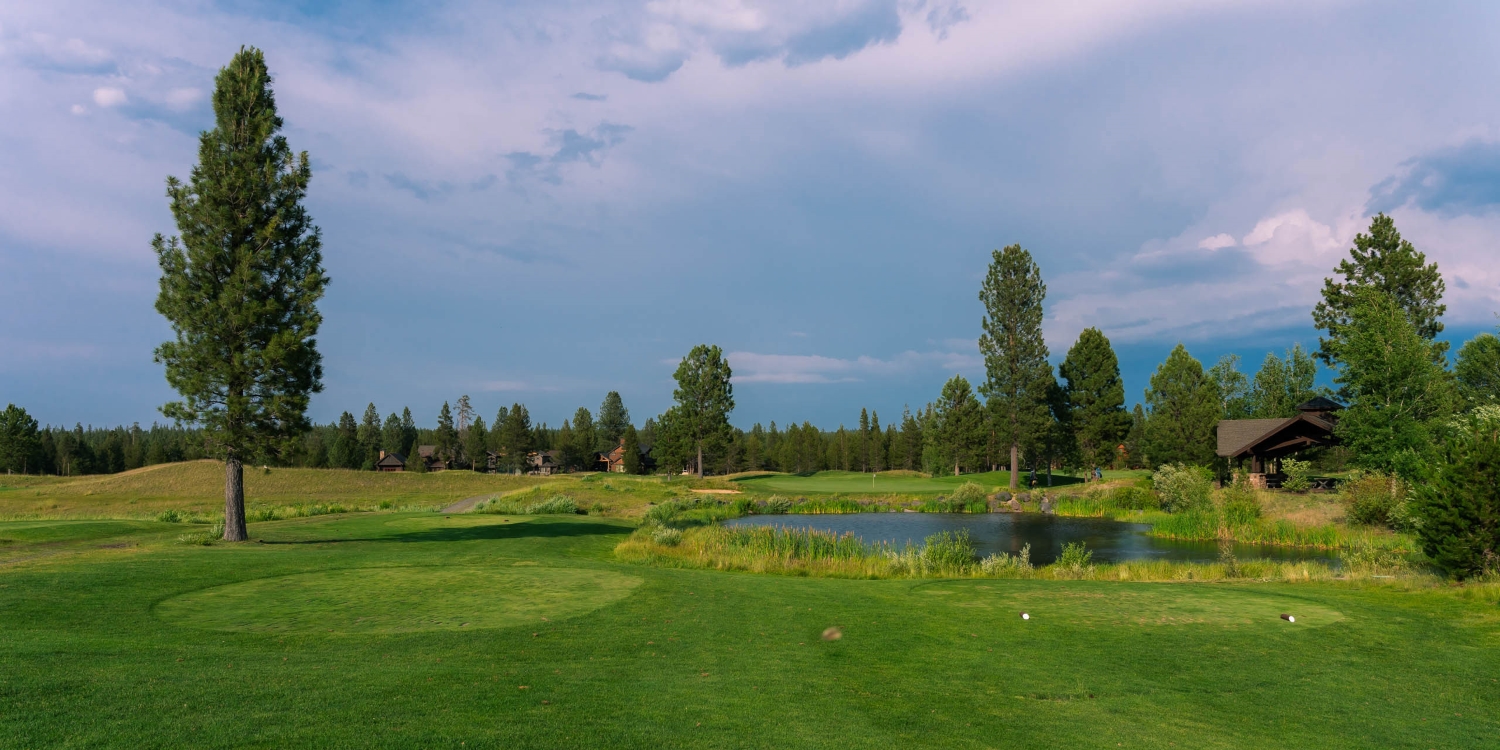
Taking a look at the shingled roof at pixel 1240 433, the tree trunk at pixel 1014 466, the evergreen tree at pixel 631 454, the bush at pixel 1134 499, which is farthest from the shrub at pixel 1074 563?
the evergreen tree at pixel 631 454

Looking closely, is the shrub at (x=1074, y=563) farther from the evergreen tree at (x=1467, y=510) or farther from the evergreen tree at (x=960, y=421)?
the evergreen tree at (x=960, y=421)

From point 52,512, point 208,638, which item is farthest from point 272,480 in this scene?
point 208,638

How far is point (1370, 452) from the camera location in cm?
Result: 3275

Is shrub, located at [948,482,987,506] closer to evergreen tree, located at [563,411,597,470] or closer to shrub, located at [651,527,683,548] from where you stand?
shrub, located at [651,527,683,548]

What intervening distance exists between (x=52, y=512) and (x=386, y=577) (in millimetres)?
39705

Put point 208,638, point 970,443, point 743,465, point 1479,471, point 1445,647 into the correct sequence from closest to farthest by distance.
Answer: point 208,638 < point 1445,647 < point 1479,471 < point 970,443 < point 743,465

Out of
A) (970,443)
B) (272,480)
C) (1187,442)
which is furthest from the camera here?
(970,443)

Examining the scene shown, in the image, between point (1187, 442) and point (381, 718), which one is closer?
point (381, 718)

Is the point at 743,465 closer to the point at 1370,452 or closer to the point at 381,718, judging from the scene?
the point at 1370,452

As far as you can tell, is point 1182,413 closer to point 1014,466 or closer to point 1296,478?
point 1014,466

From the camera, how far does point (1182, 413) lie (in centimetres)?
5731

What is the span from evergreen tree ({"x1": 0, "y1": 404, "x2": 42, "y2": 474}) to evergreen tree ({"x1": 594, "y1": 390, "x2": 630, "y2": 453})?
70857mm

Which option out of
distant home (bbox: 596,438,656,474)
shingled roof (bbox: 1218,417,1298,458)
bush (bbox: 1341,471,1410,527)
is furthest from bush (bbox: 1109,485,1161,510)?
distant home (bbox: 596,438,656,474)

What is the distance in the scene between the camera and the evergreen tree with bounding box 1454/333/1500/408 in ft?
177
